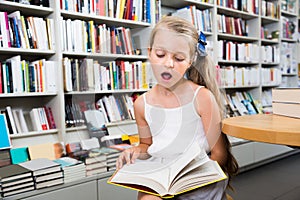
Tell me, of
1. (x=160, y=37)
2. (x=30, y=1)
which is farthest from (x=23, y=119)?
(x=160, y=37)

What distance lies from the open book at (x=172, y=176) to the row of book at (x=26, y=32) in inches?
53.7

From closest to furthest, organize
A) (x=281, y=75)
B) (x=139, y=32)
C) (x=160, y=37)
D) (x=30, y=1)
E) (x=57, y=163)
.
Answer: (x=160, y=37) → (x=139, y=32) → (x=57, y=163) → (x=30, y=1) → (x=281, y=75)

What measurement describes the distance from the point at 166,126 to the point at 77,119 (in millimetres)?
264

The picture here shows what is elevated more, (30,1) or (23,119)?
(30,1)

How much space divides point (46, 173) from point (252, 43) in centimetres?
277

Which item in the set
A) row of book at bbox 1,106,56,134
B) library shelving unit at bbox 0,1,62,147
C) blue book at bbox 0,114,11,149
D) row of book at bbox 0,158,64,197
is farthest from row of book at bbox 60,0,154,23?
row of book at bbox 0,158,64,197

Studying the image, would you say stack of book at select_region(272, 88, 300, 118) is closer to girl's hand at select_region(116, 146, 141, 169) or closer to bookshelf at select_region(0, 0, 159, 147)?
girl's hand at select_region(116, 146, 141, 169)

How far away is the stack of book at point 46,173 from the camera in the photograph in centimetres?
144

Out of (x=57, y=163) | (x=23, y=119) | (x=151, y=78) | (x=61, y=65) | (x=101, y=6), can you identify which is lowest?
(x=57, y=163)

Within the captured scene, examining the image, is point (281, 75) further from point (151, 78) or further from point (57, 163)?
point (151, 78)

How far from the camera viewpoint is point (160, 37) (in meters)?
0.67

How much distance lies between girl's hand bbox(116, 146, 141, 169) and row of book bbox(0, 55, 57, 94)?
1.20 metres

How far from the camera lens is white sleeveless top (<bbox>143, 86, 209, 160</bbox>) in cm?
74

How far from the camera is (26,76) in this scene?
179cm
